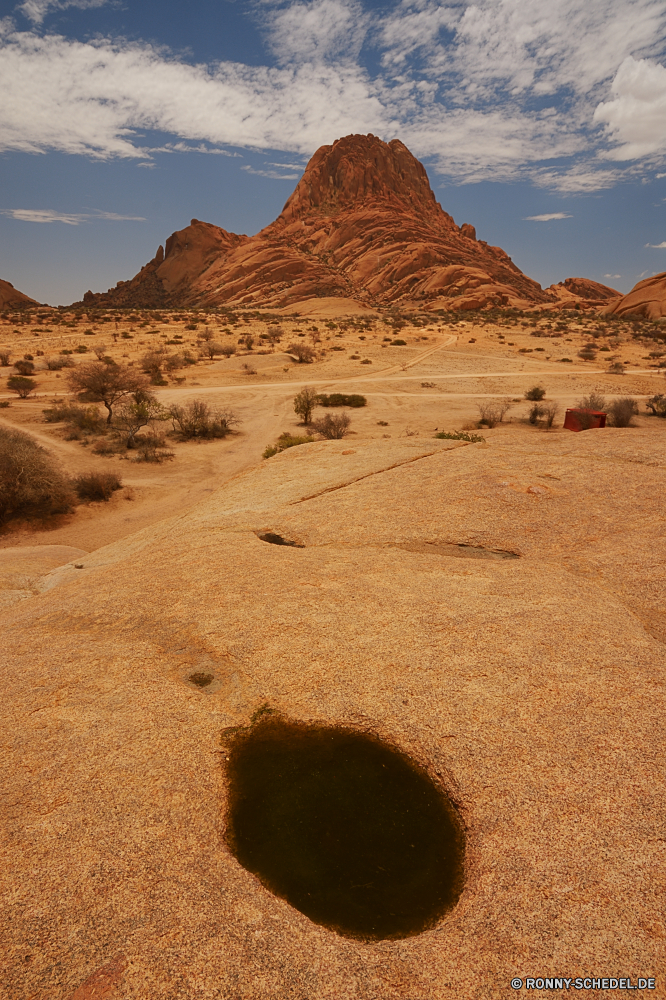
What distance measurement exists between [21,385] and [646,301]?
70.9 metres

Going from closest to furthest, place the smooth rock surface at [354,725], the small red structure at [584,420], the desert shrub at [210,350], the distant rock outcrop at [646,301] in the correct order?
1. the smooth rock surface at [354,725]
2. the small red structure at [584,420]
3. the desert shrub at [210,350]
4. the distant rock outcrop at [646,301]

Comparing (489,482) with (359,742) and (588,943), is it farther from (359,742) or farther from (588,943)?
(588,943)

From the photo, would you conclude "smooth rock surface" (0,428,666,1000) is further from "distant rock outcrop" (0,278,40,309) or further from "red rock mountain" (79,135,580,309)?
"distant rock outcrop" (0,278,40,309)

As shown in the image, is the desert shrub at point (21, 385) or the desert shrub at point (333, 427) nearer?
the desert shrub at point (333, 427)

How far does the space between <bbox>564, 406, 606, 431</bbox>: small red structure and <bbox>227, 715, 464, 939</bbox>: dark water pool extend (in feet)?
47.7

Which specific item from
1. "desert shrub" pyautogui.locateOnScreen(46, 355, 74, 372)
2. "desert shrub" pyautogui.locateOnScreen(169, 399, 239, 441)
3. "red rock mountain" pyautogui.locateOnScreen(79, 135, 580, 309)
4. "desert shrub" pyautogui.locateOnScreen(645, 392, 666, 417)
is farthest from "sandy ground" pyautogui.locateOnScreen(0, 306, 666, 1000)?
"red rock mountain" pyautogui.locateOnScreen(79, 135, 580, 309)

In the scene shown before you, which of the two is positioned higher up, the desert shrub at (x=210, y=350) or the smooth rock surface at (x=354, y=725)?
the desert shrub at (x=210, y=350)

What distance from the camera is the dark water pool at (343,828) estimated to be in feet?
8.82

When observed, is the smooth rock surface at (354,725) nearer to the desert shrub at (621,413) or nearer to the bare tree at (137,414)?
the bare tree at (137,414)

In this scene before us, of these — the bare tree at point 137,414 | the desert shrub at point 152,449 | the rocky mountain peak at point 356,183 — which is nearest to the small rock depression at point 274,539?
the desert shrub at point 152,449

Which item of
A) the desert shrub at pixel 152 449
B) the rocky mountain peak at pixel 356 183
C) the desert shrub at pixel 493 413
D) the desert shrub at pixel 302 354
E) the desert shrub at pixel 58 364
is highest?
the rocky mountain peak at pixel 356 183

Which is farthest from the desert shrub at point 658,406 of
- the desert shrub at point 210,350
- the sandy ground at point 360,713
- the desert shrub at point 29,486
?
the desert shrub at point 210,350

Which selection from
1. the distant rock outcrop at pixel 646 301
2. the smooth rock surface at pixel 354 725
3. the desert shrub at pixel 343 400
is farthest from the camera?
the distant rock outcrop at pixel 646 301

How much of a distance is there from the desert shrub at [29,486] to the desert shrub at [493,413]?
15166mm
